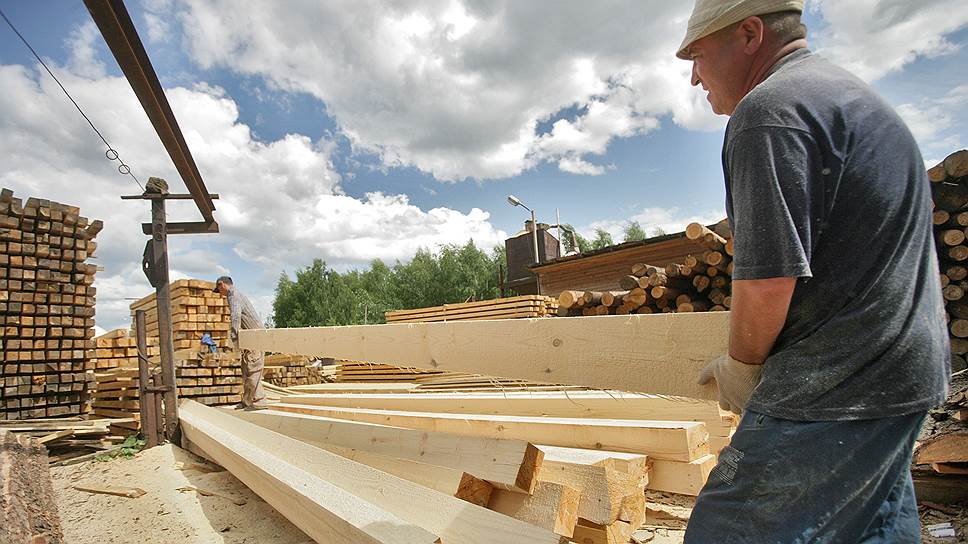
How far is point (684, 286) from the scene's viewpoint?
6.70 metres

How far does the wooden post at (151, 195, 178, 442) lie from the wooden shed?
29.4 ft

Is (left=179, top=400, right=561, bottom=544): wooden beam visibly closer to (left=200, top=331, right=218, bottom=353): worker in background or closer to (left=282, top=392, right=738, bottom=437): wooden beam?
(left=282, top=392, right=738, bottom=437): wooden beam

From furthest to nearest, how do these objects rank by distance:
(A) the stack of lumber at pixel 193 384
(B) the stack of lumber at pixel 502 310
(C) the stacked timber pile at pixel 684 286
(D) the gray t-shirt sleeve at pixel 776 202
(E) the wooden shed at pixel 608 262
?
1. (E) the wooden shed at pixel 608 262
2. (B) the stack of lumber at pixel 502 310
3. (A) the stack of lumber at pixel 193 384
4. (C) the stacked timber pile at pixel 684 286
5. (D) the gray t-shirt sleeve at pixel 776 202

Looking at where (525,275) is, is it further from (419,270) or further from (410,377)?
(419,270)

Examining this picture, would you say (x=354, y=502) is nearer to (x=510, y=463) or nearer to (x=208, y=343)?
(x=510, y=463)

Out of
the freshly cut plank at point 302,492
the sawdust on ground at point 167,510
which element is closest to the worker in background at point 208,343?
the sawdust on ground at point 167,510

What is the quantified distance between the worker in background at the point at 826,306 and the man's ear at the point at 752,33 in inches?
6.0

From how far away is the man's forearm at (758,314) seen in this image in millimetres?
1073

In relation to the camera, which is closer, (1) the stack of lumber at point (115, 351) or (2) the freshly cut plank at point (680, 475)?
(2) the freshly cut plank at point (680, 475)

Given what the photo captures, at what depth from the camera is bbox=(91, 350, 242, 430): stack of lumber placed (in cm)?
842

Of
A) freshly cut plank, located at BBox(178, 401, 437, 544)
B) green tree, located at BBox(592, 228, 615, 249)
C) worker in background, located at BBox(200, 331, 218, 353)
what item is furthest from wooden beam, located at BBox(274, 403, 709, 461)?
green tree, located at BBox(592, 228, 615, 249)

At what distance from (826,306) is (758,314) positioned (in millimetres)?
143

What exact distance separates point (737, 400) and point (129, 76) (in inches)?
187

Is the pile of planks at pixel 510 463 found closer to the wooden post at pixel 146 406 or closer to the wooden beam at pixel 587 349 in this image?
the wooden beam at pixel 587 349
